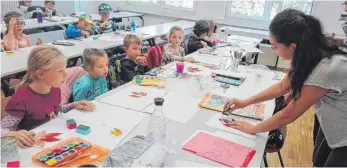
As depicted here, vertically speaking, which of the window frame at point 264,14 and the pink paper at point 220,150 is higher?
the window frame at point 264,14

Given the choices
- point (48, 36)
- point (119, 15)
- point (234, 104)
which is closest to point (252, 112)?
point (234, 104)

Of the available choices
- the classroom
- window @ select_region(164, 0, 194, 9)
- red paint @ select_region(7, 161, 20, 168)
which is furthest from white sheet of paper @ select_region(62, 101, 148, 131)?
window @ select_region(164, 0, 194, 9)

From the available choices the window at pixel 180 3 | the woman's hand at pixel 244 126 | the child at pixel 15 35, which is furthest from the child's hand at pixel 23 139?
the window at pixel 180 3

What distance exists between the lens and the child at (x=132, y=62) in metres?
2.75

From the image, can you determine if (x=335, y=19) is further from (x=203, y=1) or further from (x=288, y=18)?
(x=288, y=18)

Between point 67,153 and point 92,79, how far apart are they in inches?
39.7

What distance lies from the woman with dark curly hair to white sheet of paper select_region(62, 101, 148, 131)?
0.70 m

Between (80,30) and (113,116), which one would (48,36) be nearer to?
(80,30)

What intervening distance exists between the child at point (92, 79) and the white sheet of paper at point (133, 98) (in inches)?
8.9

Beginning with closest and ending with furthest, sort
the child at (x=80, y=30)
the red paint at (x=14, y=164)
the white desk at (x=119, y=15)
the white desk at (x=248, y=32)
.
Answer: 1. the red paint at (x=14, y=164)
2. the child at (x=80, y=30)
3. the white desk at (x=248, y=32)
4. the white desk at (x=119, y=15)

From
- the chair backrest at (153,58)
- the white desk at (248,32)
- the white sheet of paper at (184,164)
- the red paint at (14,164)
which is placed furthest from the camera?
the white desk at (248,32)

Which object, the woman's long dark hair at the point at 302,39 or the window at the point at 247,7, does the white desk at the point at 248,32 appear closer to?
the window at the point at 247,7

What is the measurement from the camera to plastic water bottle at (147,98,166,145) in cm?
130

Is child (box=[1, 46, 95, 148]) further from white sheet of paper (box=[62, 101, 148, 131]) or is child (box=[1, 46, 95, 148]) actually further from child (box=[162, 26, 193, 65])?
child (box=[162, 26, 193, 65])
